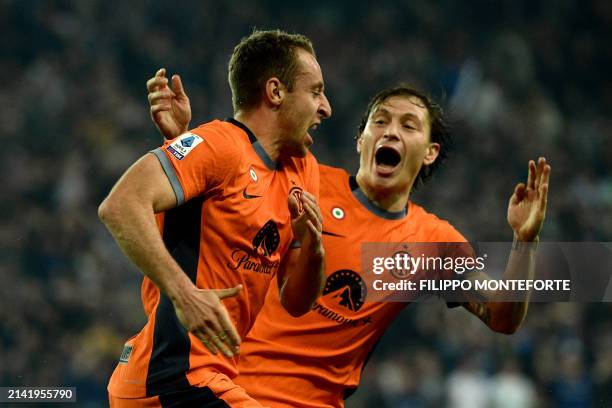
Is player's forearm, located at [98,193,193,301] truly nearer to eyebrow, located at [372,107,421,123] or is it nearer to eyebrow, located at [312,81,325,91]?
eyebrow, located at [312,81,325,91]

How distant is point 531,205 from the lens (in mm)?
4359

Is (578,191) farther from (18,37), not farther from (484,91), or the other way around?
(18,37)

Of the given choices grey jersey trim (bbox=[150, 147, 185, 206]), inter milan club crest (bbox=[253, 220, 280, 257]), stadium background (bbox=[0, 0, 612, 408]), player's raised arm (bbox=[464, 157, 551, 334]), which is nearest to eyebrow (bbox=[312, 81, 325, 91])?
inter milan club crest (bbox=[253, 220, 280, 257])

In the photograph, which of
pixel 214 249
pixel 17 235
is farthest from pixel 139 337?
pixel 17 235

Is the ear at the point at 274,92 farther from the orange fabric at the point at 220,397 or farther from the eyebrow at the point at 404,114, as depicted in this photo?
the eyebrow at the point at 404,114

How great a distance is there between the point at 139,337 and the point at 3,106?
8.44 m

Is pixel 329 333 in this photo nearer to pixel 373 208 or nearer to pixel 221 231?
pixel 373 208

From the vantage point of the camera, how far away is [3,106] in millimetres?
11414

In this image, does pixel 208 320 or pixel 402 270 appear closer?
pixel 208 320

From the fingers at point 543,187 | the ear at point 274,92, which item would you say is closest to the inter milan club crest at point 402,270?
the fingers at point 543,187

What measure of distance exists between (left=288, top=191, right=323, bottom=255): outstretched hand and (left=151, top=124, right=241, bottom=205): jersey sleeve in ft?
0.91

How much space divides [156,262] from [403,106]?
2216 mm

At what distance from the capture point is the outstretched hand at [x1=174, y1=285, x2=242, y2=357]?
3.13m

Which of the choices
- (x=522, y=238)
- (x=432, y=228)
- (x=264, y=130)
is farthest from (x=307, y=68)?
(x=432, y=228)
